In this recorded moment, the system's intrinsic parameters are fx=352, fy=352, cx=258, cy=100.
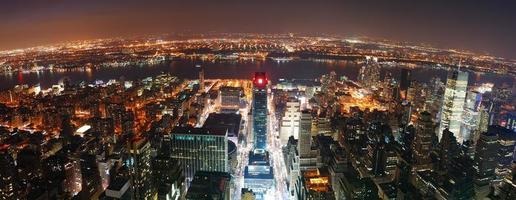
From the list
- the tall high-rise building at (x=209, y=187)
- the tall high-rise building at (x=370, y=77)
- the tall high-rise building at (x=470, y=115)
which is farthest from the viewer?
the tall high-rise building at (x=370, y=77)

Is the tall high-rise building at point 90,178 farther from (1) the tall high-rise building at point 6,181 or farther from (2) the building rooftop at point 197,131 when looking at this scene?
(2) the building rooftop at point 197,131

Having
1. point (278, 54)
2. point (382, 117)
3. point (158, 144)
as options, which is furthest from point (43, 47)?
point (382, 117)

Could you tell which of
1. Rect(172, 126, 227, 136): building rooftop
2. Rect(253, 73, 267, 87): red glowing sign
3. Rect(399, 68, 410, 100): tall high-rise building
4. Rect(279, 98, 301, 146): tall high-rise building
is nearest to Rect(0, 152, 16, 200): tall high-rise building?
Rect(172, 126, 227, 136): building rooftop

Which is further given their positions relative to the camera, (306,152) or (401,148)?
(401,148)

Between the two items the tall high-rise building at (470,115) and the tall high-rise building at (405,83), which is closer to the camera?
the tall high-rise building at (470,115)

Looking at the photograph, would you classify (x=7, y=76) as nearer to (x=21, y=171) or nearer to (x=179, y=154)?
(x=21, y=171)

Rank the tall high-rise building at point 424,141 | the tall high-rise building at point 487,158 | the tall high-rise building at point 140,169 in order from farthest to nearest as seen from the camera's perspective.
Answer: the tall high-rise building at point 424,141, the tall high-rise building at point 487,158, the tall high-rise building at point 140,169

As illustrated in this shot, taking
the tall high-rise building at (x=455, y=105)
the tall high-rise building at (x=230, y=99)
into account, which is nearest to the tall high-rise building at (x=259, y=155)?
the tall high-rise building at (x=230, y=99)
